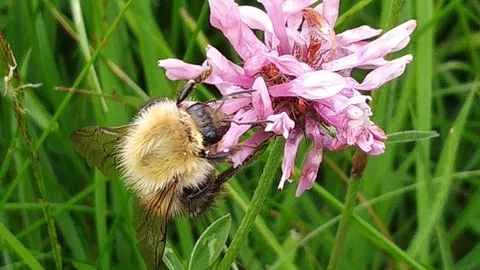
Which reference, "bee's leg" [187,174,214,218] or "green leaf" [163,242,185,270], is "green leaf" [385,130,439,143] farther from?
"green leaf" [163,242,185,270]

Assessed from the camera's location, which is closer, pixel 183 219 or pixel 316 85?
pixel 316 85

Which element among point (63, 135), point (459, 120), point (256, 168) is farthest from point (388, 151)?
point (63, 135)

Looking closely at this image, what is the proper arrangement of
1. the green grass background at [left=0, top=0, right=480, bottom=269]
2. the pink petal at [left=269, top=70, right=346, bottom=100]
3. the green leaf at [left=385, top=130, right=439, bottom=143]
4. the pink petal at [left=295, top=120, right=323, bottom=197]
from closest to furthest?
the pink petal at [left=269, top=70, right=346, bottom=100] → the pink petal at [left=295, top=120, right=323, bottom=197] → the green leaf at [left=385, top=130, right=439, bottom=143] → the green grass background at [left=0, top=0, right=480, bottom=269]

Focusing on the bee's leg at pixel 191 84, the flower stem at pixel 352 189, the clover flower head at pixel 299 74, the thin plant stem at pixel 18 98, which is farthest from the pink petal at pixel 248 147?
the thin plant stem at pixel 18 98

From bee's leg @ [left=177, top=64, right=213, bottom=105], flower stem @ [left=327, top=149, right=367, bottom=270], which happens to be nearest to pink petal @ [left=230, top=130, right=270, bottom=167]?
bee's leg @ [left=177, top=64, right=213, bottom=105]

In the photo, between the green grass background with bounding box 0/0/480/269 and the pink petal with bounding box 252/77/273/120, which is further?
the green grass background with bounding box 0/0/480/269

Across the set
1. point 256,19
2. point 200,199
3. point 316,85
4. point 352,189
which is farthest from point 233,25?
point 352,189

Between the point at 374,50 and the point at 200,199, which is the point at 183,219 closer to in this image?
the point at 200,199
